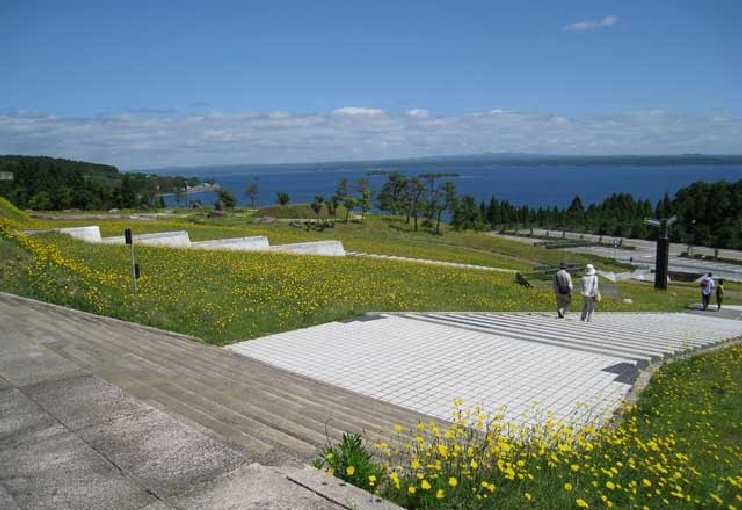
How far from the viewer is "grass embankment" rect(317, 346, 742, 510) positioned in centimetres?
463

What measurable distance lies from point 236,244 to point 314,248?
170 inches

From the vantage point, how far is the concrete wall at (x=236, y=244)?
1072 inches

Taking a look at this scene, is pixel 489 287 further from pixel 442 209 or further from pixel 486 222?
pixel 486 222

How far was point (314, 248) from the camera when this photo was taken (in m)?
30.1

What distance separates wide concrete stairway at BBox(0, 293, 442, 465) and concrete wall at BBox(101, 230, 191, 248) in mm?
14558

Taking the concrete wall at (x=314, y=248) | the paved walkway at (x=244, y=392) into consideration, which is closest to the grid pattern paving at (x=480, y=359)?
the paved walkway at (x=244, y=392)

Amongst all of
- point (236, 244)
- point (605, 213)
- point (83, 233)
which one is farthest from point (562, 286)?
point (605, 213)

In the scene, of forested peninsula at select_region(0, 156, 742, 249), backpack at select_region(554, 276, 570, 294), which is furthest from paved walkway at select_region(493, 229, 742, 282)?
backpack at select_region(554, 276, 570, 294)

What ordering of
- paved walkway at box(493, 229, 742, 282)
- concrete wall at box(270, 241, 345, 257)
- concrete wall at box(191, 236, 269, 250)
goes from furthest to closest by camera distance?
paved walkway at box(493, 229, 742, 282), concrete wall at box(270, 241, 345, 257), concrete wall at box(191, 236, 269, 250)

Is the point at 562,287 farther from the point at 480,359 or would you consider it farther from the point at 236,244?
the point at 236,244

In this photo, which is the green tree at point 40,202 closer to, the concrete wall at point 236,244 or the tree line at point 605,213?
the tree line at point 605,213

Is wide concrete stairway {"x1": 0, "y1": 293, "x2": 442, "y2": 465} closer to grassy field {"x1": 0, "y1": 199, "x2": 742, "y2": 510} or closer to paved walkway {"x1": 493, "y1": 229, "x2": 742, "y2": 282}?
grassy field {"x1": 0, "y1": 199, "x2": 742, "y2": 510}

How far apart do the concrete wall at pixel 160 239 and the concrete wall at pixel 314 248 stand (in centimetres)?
441

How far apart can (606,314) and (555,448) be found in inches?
633
